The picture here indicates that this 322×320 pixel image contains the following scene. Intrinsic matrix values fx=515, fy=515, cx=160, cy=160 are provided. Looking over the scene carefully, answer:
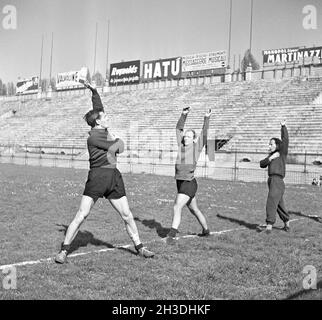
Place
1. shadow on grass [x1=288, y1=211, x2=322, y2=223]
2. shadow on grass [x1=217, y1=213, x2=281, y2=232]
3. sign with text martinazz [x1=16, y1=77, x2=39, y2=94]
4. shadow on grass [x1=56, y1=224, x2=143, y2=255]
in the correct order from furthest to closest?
1. sign with text martinazz [x1=16, y1=77, x2=39, y2=94]
2. shadow on grass [x1=288, y1=211, x2=322, y2=223]
3. shadow on grass [x1=217, y1=213, x2=281, y2=232]
4. shadow on grass [x1=56, y1=224, x2=143, y2=255]

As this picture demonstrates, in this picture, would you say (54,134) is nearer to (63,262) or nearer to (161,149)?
(161,149)

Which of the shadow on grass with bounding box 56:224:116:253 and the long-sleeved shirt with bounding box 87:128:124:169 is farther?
the shadow on grass with bounding box 56:224:116:253

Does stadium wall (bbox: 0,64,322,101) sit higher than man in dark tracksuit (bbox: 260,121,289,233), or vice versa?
stadium wall (bbox: 0,64,322,101)

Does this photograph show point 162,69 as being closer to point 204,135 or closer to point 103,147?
point 204,135

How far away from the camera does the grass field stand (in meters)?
5.33

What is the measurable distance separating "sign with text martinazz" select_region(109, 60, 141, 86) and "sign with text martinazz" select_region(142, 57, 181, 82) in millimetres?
1303

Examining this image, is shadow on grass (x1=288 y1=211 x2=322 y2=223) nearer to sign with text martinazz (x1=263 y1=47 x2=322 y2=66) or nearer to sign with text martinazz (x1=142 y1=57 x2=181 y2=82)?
sign with text martinazz (x1=263 y1=47 x2=322 y2=66)

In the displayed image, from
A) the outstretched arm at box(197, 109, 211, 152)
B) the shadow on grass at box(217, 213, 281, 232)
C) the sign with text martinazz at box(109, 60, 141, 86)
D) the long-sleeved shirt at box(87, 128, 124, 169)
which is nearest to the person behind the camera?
the long-sleeved shirt at box(87, 128, 124, 169)

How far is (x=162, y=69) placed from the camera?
2387 inches

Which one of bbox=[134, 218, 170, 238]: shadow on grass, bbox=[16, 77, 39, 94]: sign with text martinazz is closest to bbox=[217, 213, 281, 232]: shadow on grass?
bbox=[134, 218, 170, 238]: shadow on grass

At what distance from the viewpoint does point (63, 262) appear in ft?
21.2

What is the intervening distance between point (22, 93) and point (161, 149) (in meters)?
49.5

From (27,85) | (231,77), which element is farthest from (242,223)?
(27,85)

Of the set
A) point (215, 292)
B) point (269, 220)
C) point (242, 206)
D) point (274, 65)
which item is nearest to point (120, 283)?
point (215, 292)
